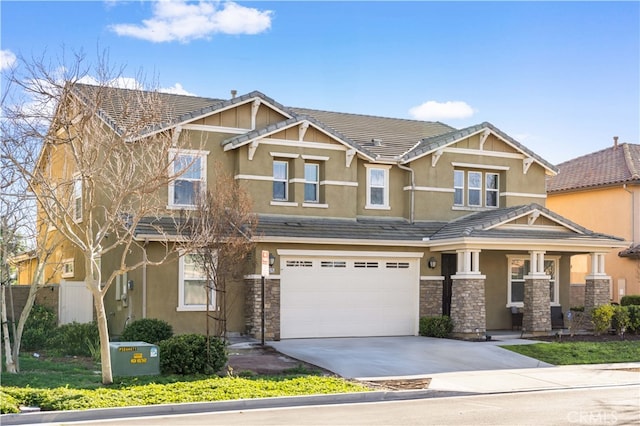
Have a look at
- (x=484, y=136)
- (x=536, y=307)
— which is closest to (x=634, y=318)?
(x=536, y=307)

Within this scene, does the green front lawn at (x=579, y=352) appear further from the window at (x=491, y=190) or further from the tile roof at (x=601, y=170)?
the tile roof at (x=601, y=170)

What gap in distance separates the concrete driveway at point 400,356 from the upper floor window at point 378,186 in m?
5.51

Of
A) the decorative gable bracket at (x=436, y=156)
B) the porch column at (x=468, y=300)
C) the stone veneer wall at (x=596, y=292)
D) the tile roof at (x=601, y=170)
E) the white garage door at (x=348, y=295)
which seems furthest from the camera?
the tile roof at (x=601, y=170)

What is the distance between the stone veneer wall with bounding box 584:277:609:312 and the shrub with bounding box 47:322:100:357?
52.1 feet

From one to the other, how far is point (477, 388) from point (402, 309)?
927 cm

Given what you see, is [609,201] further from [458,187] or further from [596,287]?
[458,187]

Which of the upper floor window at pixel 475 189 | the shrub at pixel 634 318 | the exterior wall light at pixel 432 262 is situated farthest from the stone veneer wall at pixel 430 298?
the shrub at pixel 634 318

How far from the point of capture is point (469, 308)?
2425cm

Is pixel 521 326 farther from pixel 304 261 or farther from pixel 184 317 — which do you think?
pixel 184 317

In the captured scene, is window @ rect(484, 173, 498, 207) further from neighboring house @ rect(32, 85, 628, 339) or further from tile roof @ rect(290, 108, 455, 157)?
tile roof @ rect(290, 108, 455, 157)

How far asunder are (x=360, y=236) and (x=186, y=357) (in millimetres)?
9527

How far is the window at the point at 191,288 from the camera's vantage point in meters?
22.8

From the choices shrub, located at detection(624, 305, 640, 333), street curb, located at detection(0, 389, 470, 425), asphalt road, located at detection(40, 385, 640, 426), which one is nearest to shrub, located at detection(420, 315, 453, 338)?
shrub, located at detection(624, 305, 640, 333)

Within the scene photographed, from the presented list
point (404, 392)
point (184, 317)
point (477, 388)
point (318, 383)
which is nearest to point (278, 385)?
point (318, 383)
